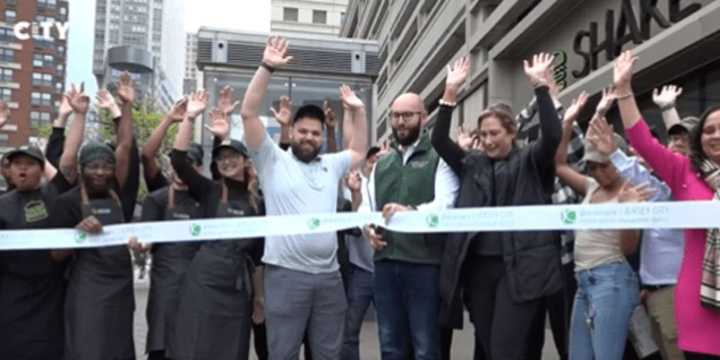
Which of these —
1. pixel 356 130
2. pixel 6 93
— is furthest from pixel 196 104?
pixel 6 93

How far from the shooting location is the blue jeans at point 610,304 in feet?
12.8

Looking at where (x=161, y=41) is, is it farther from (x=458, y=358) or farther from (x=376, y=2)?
(x=458, y=358)

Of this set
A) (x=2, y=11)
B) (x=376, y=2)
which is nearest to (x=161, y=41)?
(x=2, y=11)

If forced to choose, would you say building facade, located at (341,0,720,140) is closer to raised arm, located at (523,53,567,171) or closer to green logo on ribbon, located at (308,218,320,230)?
green logo on ribbon, located at (308,218,320,230)

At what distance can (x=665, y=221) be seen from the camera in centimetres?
365

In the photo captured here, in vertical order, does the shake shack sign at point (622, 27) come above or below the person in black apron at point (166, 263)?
above

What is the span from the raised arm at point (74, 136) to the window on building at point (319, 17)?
6141 cm

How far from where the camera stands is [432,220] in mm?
4246

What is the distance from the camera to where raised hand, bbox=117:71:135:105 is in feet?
16.7

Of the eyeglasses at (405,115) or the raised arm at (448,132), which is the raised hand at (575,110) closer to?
the raised arm at (448,132)

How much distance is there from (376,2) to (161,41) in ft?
534

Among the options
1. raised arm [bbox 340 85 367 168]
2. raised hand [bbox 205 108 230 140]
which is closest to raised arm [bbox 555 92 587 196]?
raised arm [bbox 340 85 367 168]

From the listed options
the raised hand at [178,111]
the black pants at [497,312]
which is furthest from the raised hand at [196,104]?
the black pants at [497,312]

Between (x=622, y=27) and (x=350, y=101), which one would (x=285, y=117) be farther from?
(x=622, y=27)
